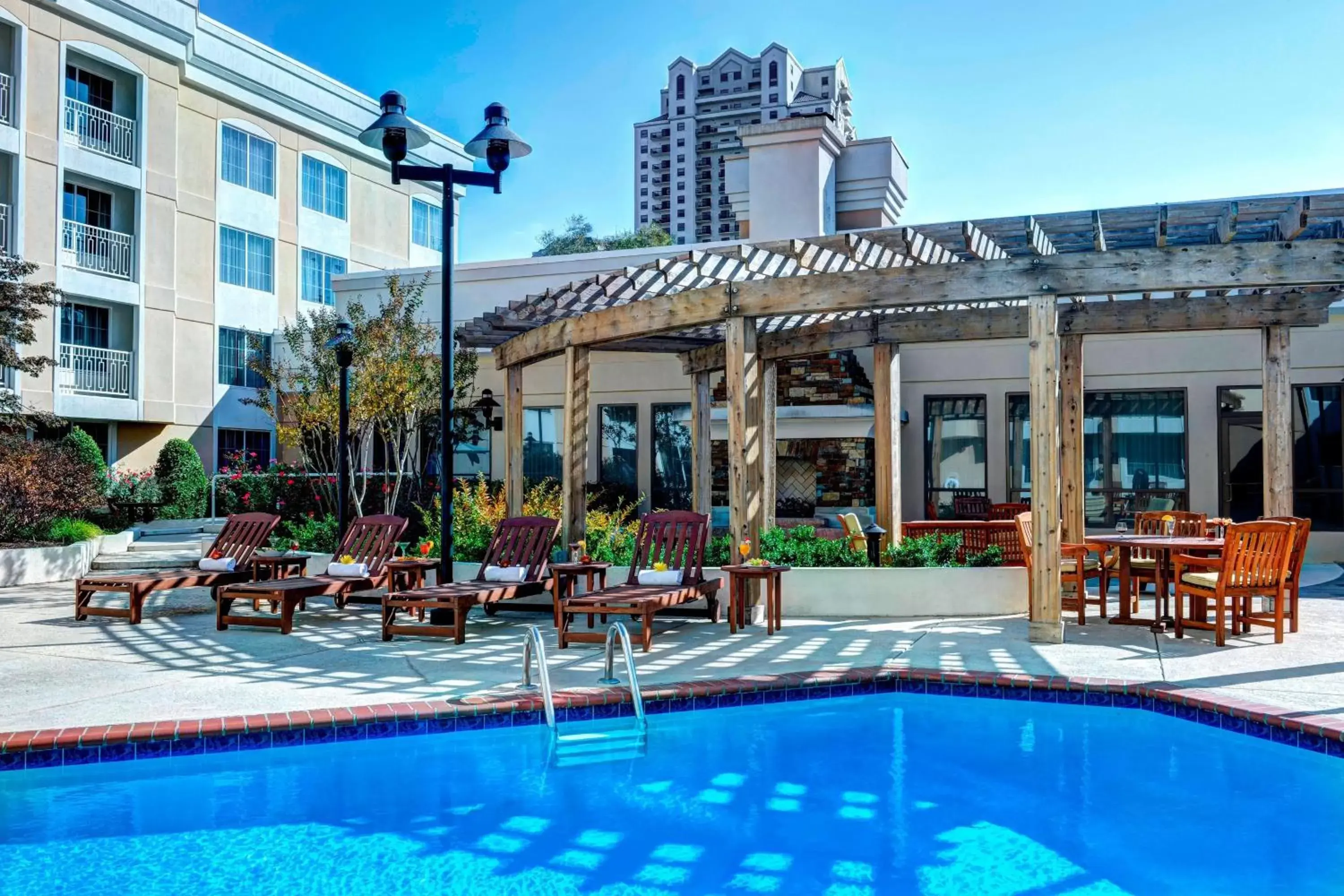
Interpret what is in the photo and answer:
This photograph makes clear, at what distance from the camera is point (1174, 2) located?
525 inches

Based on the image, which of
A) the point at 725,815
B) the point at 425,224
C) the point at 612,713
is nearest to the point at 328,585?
the point at 612,713

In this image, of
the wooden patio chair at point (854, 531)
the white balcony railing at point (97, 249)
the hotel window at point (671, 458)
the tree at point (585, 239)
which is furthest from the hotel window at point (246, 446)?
the tree at point (585, 239)

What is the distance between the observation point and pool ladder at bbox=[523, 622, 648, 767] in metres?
5.88

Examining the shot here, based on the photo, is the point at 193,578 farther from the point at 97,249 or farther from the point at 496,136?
the point at 97,249

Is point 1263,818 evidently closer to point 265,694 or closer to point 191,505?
point 265,694

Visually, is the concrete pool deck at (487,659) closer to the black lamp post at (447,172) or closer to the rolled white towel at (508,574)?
the rolled white towel at (508,574)

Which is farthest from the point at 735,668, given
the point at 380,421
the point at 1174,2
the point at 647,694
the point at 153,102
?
the point at 153,102

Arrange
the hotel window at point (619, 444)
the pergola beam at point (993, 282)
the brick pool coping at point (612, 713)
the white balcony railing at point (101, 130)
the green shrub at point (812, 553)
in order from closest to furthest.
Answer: the brick pool coping at point (612, 713), the pergola beam at point (993, 282), the green shrub at point (812, 553), the hotel window at point (619, 444), the white balcony railing at point (101, 130)

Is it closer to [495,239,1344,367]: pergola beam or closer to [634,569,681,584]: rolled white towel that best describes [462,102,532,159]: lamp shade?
[495,239,1344,367]: pergola beam

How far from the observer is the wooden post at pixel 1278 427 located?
33.1 feet

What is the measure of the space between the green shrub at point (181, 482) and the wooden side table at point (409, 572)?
12392 millimetres

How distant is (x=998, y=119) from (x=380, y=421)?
39.4 ft

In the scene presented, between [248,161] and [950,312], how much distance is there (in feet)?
68.8

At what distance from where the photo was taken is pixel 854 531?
12805 mm
